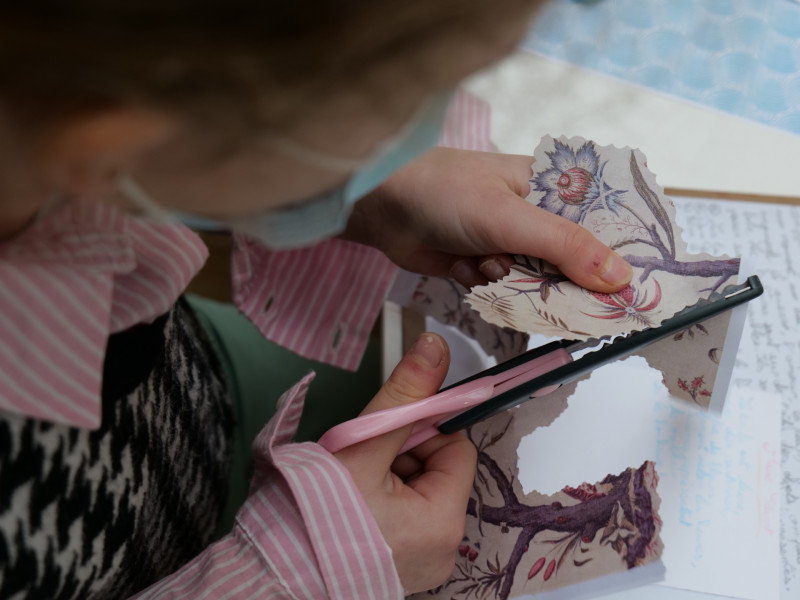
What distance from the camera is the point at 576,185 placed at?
0.39 m

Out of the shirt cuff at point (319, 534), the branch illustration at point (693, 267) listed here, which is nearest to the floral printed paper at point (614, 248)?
the branch illustration at point (693, 267)

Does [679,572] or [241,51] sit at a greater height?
[241,51]

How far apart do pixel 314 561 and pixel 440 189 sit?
227 mm

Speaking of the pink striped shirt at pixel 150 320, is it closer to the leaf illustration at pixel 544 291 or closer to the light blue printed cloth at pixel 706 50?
the leaf illustration at pixel 544 291

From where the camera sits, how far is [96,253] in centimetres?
28

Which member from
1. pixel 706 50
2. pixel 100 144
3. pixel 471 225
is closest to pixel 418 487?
pixel 471 225

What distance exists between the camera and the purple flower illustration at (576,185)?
39 centimetres

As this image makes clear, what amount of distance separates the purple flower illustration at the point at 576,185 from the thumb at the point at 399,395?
0.11m

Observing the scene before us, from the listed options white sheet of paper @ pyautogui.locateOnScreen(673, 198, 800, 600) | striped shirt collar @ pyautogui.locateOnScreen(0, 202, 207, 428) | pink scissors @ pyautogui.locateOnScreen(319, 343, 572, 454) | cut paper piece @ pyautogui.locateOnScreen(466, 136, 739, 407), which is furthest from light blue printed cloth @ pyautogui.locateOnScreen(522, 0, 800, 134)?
striped shirt collar @ pyautogui.locateOnScreen(0, 202, 207, 428)

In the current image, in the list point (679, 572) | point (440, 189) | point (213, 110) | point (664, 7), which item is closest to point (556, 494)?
point (679, 572)

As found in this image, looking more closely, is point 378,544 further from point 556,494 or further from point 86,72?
point 86,72

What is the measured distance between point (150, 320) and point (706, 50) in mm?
562

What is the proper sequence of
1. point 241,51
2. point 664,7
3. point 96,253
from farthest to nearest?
point 664,7 < point 96,253 < point 241,51

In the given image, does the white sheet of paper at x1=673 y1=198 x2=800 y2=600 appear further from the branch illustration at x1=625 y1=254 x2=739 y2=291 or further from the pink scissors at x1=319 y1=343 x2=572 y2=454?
the pink scissors at x1=319 y1=343 x2=572 y2=454
